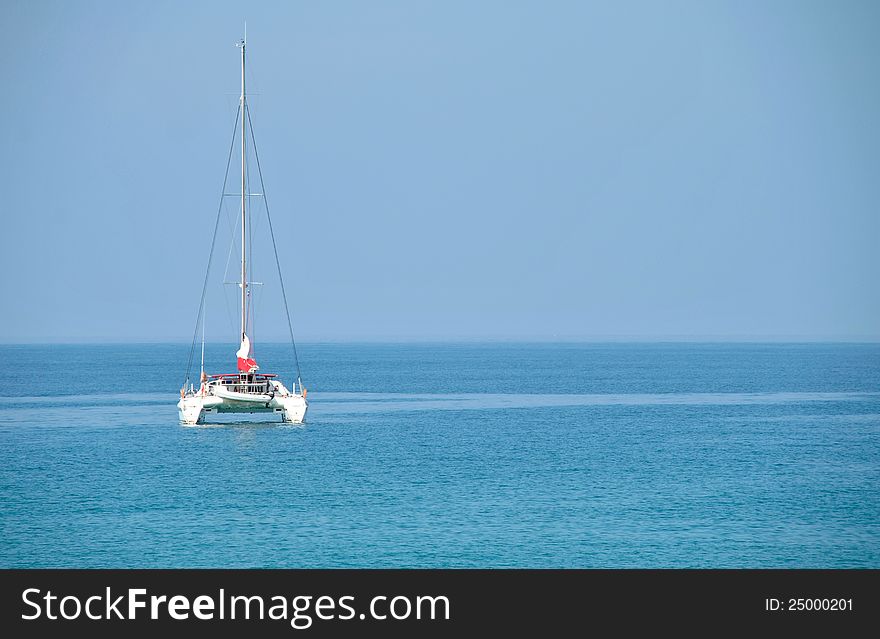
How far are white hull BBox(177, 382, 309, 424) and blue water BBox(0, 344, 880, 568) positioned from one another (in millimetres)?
1675

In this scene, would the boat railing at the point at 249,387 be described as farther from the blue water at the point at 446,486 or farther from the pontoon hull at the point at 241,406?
the blue water at the point at 446,486

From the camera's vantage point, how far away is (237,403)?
249 ft

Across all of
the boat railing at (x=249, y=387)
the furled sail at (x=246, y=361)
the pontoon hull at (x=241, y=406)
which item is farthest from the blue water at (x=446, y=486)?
the furled sail at (x=246, y=361)

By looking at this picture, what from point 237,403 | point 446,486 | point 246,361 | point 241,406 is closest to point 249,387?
point 241,406

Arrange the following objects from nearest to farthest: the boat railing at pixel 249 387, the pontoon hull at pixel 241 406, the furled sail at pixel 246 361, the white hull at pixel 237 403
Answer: the white hull at pixel 237 403 < the pontoon hull at pixel 241 406 < the boat railing at pixel 249 387 < the furled sail at pixel 246 361

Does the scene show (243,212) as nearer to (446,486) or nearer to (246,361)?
(246,361)

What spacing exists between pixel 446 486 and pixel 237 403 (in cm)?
2515

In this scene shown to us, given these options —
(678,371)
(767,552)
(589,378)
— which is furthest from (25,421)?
(678,371)

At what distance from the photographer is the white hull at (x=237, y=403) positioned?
250 feet

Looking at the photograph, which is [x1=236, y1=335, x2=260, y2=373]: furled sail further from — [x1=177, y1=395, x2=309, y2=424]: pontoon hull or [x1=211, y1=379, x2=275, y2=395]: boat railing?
[x1=177, y1=395, x2=309, y2=424]: pontoon hull

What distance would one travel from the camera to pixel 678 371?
7451 inches

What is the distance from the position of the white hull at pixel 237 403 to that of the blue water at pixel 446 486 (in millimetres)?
1675

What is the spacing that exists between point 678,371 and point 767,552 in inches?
5952

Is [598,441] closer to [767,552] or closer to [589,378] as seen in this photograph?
[767,552]
